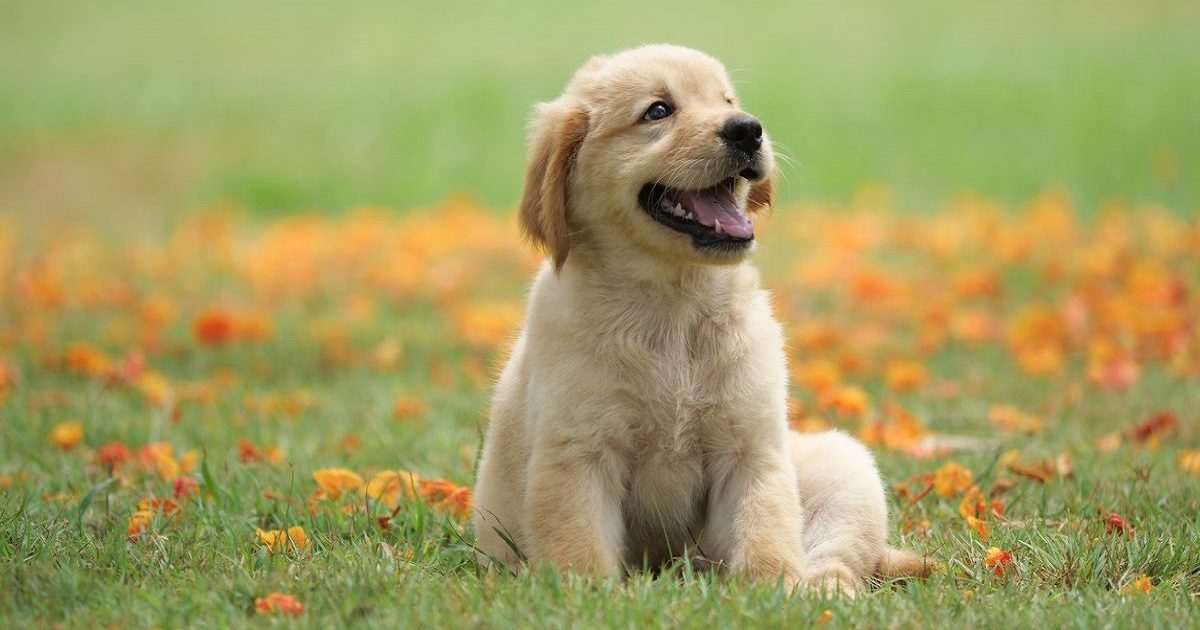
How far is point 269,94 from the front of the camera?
15.1 m

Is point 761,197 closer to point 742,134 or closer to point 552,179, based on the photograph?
point 742,134

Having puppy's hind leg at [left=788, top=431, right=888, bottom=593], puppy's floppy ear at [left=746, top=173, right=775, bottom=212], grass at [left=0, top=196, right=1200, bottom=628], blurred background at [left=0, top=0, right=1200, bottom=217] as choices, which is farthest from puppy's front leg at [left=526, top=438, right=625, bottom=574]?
blurred background at [left=0, top=0, right=1200, bottom=217]

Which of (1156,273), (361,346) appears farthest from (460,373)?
(1156,273)

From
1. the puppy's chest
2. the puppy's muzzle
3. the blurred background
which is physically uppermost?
the puppy's muzzle

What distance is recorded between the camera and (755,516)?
139 inches

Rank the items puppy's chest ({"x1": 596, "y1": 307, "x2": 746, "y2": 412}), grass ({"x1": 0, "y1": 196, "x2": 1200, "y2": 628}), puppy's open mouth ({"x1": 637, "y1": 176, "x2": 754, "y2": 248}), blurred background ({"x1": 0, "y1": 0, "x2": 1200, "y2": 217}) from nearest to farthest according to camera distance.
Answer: grass ({"x1": 0, "y1": 196, "x2": 1200, "y2": 628}) < puppy's chest ({"x1": 596, "y1": 307, "x2": 746, "y2": 412}) < puppy's open mouth ({"x1": 637, "y1": 176, "x2": 754, "y2": 248}) < blurred background ({"x1": 0, "y1": 0, "x2": 1200, "y2": 217})

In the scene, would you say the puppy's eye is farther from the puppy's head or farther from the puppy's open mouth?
the puppy's open mouth

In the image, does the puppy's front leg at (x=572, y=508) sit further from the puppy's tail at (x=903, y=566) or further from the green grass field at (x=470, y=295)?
the puppy's tail at (x=903, y=566)

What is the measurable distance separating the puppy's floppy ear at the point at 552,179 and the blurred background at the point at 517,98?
22.6 feet

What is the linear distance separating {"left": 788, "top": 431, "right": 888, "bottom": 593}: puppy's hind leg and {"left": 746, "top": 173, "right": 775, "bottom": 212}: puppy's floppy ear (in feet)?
2.39

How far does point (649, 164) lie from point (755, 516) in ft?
3.25

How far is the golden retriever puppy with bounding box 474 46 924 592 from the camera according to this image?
3.54 metres

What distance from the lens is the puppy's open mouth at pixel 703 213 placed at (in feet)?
12.1

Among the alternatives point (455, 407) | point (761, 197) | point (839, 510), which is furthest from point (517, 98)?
point (839, 510)
